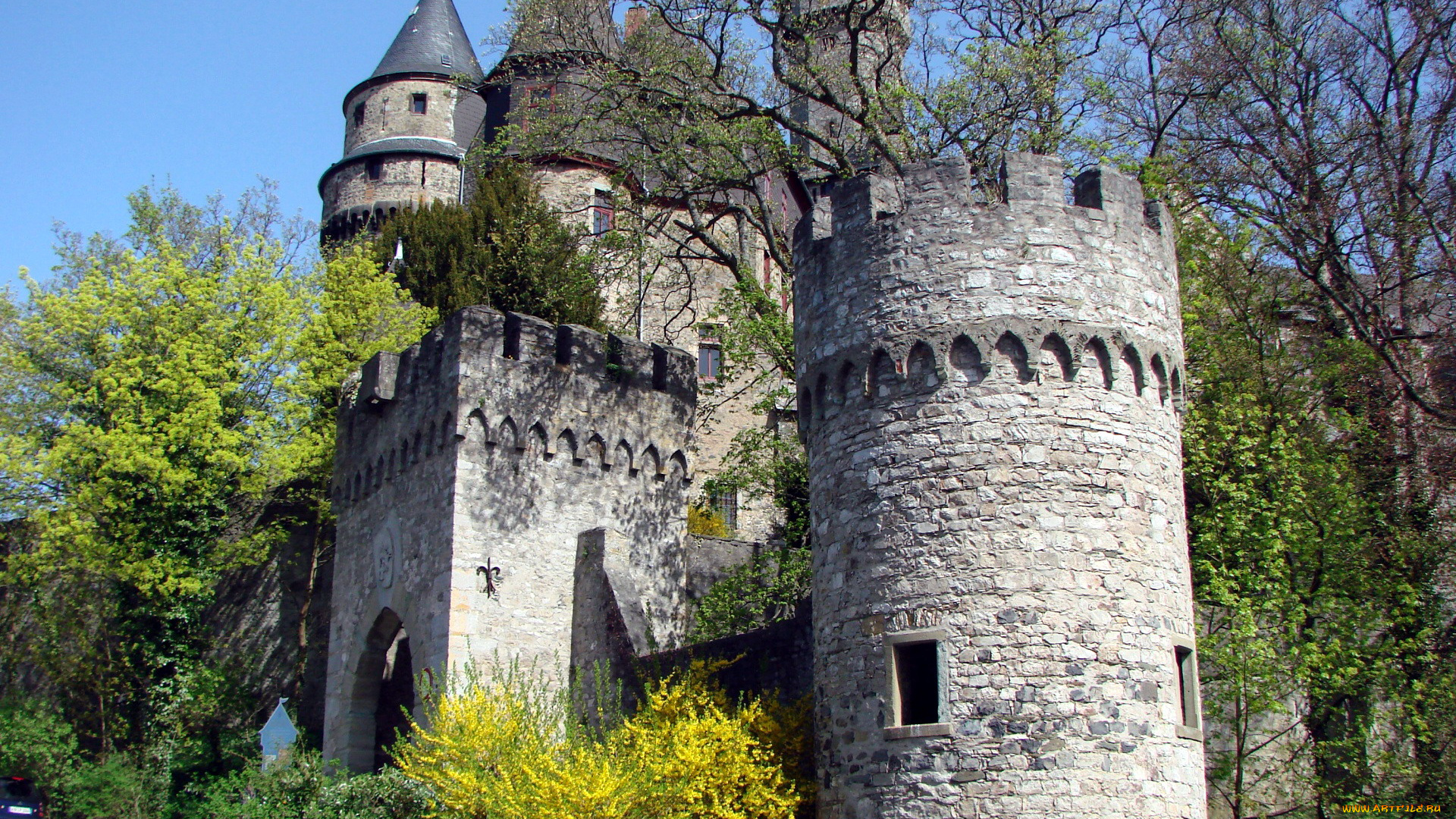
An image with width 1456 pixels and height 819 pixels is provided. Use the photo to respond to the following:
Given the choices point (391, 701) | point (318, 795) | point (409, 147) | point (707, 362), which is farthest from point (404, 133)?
point (318, 795)

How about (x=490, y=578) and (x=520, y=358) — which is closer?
(x=490, y=578)

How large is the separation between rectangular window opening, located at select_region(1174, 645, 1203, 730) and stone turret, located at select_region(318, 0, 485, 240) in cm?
2882

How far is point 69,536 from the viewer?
21.8 m

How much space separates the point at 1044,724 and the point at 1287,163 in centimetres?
1269

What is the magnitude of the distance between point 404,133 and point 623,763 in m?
30.0

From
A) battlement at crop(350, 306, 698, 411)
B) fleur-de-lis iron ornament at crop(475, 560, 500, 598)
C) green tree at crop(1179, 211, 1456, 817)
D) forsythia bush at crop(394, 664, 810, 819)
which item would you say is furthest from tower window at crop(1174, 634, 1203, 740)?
battlement at crop(350, 306, 698, 411)

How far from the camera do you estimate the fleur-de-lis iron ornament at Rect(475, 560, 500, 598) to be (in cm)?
1543

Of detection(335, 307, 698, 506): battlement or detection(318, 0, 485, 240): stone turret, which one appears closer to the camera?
detection(335, 307, 698, 506): battlement

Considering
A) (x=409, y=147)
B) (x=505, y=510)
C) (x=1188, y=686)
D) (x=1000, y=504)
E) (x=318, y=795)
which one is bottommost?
(x=318, y=795)

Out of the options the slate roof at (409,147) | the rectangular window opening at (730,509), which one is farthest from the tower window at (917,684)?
the slate roof at (409,147)

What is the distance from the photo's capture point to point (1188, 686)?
10531 mm

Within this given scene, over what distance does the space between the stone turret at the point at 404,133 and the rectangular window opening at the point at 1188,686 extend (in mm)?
28822

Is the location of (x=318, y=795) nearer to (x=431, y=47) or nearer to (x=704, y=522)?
(x=704, y=522)

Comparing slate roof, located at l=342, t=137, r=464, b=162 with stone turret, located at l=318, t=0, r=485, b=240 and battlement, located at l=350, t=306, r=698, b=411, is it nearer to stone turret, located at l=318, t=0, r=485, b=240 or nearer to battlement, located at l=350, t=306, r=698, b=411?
stone turret, located at l=318, t=0, r=485, b=240
